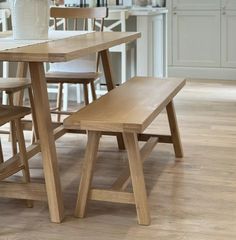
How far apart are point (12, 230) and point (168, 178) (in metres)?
1.00

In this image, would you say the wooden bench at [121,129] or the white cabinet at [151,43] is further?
the white cabinet at [151,43]

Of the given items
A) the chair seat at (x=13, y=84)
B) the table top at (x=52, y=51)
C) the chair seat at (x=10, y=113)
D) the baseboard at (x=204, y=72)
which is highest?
the table top at (x=52, y=51)

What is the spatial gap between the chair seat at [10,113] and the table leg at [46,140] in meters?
0.14

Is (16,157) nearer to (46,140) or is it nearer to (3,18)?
(46,140)

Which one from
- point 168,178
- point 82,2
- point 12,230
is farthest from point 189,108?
point 12,230

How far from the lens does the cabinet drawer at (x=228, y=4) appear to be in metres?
6.52

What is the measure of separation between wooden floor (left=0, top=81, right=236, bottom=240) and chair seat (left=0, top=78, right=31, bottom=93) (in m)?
0.51

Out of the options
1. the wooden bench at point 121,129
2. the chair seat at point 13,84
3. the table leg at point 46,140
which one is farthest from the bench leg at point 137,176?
the chair seat at point 13,84

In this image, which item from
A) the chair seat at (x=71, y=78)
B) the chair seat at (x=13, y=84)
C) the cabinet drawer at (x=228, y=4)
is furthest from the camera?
the cabinet drawer at (x=228, y=4)

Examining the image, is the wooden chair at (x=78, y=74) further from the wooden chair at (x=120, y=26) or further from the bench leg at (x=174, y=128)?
the wooden chair at (x=120, y=26)

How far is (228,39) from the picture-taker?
6.62 metres

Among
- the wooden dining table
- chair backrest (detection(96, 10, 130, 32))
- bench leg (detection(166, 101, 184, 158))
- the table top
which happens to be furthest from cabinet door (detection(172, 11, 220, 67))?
the wooden dining table

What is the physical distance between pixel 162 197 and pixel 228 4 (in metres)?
4.47

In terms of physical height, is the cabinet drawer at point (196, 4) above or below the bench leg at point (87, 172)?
above
